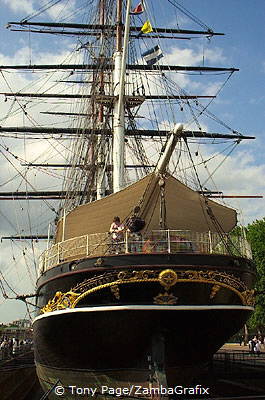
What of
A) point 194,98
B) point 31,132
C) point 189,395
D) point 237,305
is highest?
point 194,98

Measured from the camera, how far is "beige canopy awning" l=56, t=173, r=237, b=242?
11.4 metres

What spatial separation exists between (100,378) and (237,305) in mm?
3472

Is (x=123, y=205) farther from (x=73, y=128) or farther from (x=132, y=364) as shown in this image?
(x=73, y=128)

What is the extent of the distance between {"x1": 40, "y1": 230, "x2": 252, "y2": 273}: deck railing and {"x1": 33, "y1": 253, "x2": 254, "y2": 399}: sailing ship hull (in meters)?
0.41

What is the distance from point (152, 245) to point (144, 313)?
4.84 ft

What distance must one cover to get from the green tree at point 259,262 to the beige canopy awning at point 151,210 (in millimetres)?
20274

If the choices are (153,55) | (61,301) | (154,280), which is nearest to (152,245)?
(154,280)

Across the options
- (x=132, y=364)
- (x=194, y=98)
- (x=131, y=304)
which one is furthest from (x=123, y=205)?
(x=194, y=98)

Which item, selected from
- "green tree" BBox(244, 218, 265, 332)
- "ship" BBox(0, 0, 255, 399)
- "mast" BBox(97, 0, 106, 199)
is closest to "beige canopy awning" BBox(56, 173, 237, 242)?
"ship" BBox(0, 0, 255, 399)

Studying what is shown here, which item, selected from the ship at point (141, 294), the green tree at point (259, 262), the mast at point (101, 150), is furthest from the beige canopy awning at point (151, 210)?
the green tree at point (259, 262)

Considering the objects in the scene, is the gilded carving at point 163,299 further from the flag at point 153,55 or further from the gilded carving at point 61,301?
the flag at point 153,55

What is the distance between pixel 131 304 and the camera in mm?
9602

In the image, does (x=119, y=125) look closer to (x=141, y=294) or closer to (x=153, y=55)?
(x=153, y=55)

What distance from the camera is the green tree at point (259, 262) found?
33075 mm
